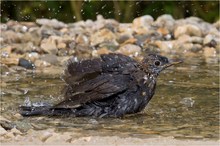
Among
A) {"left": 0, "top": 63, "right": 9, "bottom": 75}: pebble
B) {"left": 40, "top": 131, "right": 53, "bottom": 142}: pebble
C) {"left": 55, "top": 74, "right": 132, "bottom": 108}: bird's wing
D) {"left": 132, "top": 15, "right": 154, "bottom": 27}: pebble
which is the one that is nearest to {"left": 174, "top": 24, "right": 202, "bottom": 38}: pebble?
{"left": 132, "top": 15, "right": 154, "bottom": 27}: pebble

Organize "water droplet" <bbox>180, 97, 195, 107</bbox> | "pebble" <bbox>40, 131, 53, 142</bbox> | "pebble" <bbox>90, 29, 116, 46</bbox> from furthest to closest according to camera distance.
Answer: "pebble" <bbox>90, 29, 116, 46</bbox>
"water droplet" <bbox>180, 97, 195, 107</bbox>
"pebble" <bbox>40, 131, 53, 142</bbox>

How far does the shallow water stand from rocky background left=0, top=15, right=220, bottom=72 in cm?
88

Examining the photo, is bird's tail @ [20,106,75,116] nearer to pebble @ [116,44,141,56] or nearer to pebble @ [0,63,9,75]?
pebble @ [0,63,9,75]

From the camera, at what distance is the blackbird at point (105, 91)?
7527 mm

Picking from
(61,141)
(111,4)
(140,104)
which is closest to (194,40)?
(111,4)

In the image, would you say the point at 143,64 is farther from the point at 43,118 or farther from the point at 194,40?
the point at 194,40

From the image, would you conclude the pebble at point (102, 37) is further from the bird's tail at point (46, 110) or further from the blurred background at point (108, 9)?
the bird's tail at point (46, 110)

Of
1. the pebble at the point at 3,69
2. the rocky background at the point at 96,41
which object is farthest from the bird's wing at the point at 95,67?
the rocky background at the point at 96,41

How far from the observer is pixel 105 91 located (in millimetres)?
7539

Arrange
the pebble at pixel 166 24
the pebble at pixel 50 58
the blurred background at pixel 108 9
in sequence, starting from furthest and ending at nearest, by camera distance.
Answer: the blurred background at pixel 108 9, the pebble at pixel 166 24, the pebble at pixel 50 58

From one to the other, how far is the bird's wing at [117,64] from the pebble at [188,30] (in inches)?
163

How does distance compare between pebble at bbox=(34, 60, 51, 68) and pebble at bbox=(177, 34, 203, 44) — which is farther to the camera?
pebble at bbox=(177, 34, 203, 44)

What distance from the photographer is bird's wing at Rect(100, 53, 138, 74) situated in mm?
7723

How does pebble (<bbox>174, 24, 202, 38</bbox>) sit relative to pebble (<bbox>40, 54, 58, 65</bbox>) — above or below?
above
